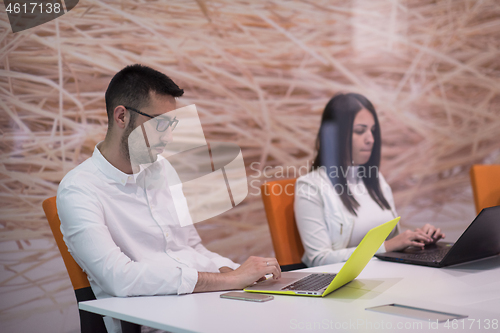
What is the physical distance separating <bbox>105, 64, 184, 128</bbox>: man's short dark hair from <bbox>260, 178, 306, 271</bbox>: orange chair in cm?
56

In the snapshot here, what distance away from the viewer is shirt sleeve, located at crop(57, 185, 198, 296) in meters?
1.06

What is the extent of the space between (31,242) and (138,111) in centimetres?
118

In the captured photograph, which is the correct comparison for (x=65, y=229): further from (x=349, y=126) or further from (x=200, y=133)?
(x=349, y=126)

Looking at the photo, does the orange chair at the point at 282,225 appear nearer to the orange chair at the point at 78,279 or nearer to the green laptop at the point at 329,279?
the green laptop at the point at 329,279

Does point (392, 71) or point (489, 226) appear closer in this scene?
point (489, 226)

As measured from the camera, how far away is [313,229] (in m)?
1.68

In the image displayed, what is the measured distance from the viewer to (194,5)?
8.33 ft

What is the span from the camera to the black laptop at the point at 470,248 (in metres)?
1.14

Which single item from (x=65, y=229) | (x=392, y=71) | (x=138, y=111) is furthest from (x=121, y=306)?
(x=392, y=71)

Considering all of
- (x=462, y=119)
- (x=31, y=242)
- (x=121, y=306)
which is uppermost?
(x=462, y=119)

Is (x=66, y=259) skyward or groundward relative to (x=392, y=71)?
groundward

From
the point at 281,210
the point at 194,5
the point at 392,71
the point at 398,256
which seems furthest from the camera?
the point at 392,71

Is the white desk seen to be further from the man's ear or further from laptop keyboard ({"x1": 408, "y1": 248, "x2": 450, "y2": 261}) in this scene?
the man's ear

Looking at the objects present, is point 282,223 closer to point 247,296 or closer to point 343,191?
point 343,191
